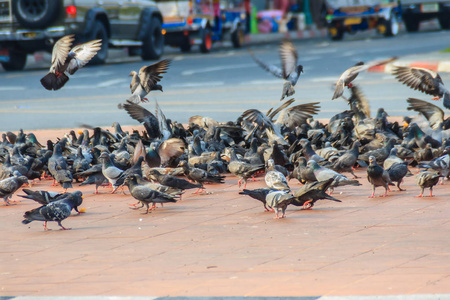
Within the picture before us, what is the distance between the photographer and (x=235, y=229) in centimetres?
673

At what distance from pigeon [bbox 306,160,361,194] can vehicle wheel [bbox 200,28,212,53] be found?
23425mm

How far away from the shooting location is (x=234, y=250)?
19.6ft

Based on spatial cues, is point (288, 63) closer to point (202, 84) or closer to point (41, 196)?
point (41, 196)

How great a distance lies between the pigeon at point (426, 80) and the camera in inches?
465

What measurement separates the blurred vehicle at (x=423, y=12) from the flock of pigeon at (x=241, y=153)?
2543cm

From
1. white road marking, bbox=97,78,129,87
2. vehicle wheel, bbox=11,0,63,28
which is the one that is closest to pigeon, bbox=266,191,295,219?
white road marking, bbox=97,78,129,87

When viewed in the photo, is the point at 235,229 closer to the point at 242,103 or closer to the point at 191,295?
the point at 191,295

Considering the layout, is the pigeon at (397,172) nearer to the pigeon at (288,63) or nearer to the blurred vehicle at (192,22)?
the pigeon at (288,63)

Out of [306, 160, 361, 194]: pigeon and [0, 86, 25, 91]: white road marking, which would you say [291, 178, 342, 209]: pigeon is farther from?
[0, 86, 25, 91]: white road marking

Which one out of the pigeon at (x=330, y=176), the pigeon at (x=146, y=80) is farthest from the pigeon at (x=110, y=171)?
the pigeon at (x=146, y=80)

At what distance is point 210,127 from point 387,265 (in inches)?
238

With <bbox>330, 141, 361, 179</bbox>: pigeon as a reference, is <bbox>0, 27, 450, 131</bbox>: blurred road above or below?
below

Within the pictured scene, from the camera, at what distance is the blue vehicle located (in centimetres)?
3597

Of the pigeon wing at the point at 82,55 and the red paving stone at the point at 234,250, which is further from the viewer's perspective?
the pigeon wing at the point at 82,55
